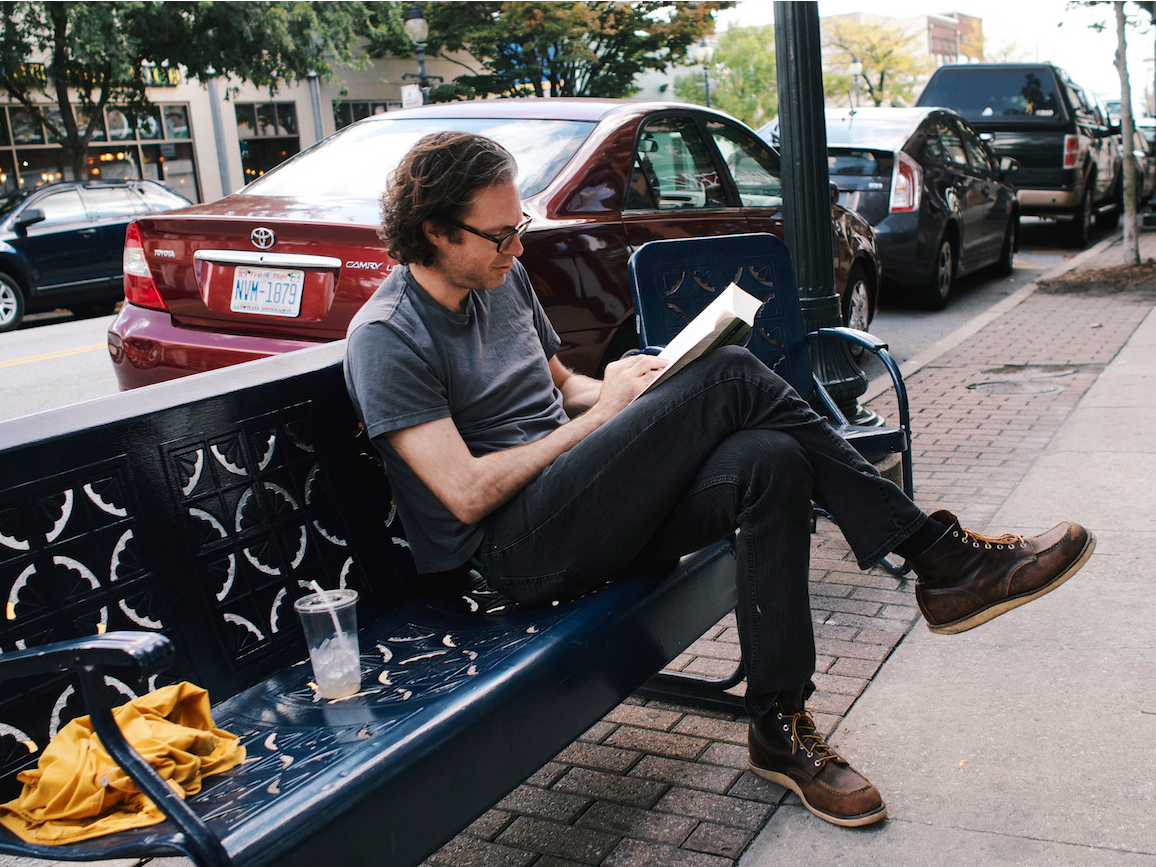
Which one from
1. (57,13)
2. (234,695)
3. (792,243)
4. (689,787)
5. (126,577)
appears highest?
(57,13)

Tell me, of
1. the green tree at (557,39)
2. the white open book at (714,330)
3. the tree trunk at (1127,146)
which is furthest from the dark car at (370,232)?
the green tree at (557,39)

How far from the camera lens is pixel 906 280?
33.5 feet

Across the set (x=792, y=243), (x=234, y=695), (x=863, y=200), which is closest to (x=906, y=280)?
(x=863, y=200)

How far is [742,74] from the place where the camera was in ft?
178

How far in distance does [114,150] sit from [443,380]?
29.3 metres

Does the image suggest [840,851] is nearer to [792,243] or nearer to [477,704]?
[477,704]

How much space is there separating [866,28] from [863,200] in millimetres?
53382

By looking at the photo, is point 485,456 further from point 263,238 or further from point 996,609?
point 263,238

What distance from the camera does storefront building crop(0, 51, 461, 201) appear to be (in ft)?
85.7

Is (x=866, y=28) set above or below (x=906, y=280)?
above

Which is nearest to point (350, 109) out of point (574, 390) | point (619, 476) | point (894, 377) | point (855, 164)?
point (855, 164)

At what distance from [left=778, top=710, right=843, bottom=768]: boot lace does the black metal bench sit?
1.00 feet

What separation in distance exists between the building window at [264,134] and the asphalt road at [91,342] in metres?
19.1

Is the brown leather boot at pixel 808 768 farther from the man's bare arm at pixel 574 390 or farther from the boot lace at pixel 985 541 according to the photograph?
the man's bare arm at pixel 574 390
